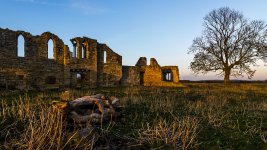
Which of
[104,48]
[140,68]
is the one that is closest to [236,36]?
[140,68]

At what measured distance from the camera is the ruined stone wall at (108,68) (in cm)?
3119

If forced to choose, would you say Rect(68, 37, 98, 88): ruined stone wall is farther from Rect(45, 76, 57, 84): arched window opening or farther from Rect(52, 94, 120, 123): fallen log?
Rect(52, 94, 120, 123): fallen log

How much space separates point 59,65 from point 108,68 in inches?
275

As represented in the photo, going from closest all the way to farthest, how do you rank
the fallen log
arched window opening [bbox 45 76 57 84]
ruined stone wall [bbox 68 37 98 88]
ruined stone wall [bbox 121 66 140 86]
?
1. the fallen log
2. arched window opening [bbox 45 76 57 84]
3. ruined stone wall [bbox 68 37 98 88]
4. ruined stone wall [bbox 121 66 140 86]

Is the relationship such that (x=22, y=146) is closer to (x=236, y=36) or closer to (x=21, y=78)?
(x=21, y=78)

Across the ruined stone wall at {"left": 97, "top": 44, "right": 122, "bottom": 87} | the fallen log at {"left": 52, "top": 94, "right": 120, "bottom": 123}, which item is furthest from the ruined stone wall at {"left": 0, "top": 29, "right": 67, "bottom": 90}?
the fallen log at {"left": 52, "top": 94, "right": 120, "bottom": 123}

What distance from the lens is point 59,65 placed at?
86.2 ft

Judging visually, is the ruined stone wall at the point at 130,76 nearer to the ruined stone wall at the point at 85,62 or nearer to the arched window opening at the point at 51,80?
the ruined stone wall at the point at 85,62

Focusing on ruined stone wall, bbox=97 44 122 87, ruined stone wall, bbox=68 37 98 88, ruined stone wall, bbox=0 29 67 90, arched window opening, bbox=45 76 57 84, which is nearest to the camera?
ruined stone wall, bbox=0 29 67 90

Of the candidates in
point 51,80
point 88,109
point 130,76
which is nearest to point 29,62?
point 51,80

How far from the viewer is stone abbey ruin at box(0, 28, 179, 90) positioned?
22.6m

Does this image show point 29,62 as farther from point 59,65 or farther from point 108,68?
point 108,68

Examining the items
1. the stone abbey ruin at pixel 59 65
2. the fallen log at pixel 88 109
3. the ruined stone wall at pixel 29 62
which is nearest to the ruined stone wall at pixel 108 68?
the stone abbey ruin at pixel 59 65

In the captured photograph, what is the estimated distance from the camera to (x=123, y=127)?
280 inches
